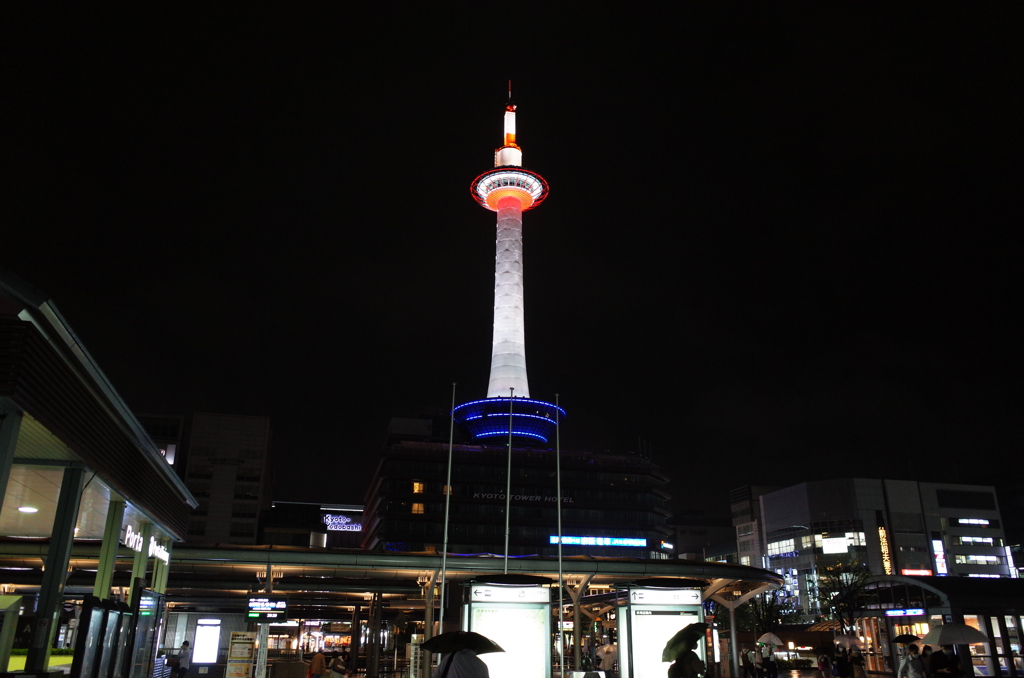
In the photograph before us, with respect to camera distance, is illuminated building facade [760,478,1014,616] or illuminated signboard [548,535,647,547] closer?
illuminated signboard [548,535,647,547]

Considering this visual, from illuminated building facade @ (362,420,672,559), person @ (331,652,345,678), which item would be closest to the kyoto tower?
illuminated building facade @ (362,420,672,559)

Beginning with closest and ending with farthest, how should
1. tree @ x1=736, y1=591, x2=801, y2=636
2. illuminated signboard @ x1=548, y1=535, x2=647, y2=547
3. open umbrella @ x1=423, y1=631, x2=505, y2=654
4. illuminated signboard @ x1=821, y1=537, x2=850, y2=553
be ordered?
open umbrella @ x1=423, y1=631, x2=505, y2=654 → tree @ x1=736, y1=591, x2=801, y2=636 → illuminated signboard @ x1=548, y1=535, x2=647, y2=547 → illuminated signboard @ x1=821, y1=537, x2=850, y2=553

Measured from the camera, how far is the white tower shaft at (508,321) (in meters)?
108

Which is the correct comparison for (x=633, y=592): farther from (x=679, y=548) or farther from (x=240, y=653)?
(x=679, y=548)

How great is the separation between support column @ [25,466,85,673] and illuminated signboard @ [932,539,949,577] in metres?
124

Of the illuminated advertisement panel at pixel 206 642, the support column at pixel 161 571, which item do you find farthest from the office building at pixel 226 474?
the support column at pixel 161 571

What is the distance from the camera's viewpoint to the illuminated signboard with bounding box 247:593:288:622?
2530cm

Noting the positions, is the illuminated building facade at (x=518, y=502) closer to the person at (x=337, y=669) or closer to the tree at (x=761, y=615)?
the tree at (x=761, y=615)

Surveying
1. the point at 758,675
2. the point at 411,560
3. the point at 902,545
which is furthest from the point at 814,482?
the point at 411,560

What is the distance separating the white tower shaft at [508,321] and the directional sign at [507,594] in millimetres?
85425

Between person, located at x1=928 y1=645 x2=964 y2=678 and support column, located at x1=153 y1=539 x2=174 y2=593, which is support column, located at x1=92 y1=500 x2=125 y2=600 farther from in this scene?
person, located at x1=928 y1=645 x2=964 y2=678

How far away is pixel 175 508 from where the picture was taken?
83.3ft

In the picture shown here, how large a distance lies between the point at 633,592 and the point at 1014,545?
156645mm

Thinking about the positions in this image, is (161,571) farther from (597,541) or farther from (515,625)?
(597,541)
